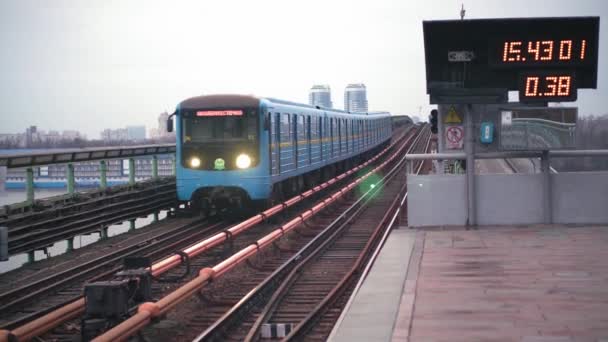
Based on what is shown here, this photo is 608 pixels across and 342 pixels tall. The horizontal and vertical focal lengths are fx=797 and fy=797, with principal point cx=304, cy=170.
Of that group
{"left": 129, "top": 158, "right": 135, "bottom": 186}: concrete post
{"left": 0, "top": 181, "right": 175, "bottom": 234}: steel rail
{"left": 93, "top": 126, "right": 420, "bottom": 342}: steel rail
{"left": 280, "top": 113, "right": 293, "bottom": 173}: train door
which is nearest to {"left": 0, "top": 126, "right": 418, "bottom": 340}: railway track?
{"left": 93, "top": 126, "right": 420, "bottom": 342}: steel rail

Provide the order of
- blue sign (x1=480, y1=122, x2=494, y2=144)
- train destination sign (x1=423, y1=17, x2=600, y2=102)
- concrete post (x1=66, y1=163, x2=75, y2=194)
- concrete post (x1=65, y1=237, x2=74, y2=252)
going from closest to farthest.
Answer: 1. train destination sign (x1=423, y1=17, x2=600, y2=102)
2. blue sign (x1=480, y1=122, x2=494, y2=144)
3. concrete post (x1=65, y1=237, x2=74, y2=252)
4. concrete post (x1=66, y1=163, x2=75, y2=194)

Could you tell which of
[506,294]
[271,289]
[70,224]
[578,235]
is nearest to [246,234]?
[70,224]

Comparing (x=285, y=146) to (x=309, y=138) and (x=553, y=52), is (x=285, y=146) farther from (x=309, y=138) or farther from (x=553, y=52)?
(x=553, y=52)

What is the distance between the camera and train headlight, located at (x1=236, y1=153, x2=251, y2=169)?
19.8m

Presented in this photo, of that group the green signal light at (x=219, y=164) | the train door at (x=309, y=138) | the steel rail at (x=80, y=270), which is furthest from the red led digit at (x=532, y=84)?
the train door at (x=309, y=138)

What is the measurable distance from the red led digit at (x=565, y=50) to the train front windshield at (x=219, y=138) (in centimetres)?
848

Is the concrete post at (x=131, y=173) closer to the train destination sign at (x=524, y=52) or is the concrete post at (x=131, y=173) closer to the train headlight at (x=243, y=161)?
the train headlight at (x=243, y=161)

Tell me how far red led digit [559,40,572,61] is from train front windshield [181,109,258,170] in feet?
27.8

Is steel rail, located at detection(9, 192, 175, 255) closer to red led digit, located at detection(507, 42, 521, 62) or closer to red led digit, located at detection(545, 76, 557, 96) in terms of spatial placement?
red led digit, located at detection(507, 42, 521, 62)

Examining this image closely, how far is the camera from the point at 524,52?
43.5 ft

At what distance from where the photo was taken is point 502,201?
46.2ft

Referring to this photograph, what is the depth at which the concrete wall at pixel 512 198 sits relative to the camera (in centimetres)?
1388

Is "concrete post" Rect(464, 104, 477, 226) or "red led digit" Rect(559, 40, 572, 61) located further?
"concrete post" Rect(464, 104, 477, 226)

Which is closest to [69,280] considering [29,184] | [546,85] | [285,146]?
[29,184]
